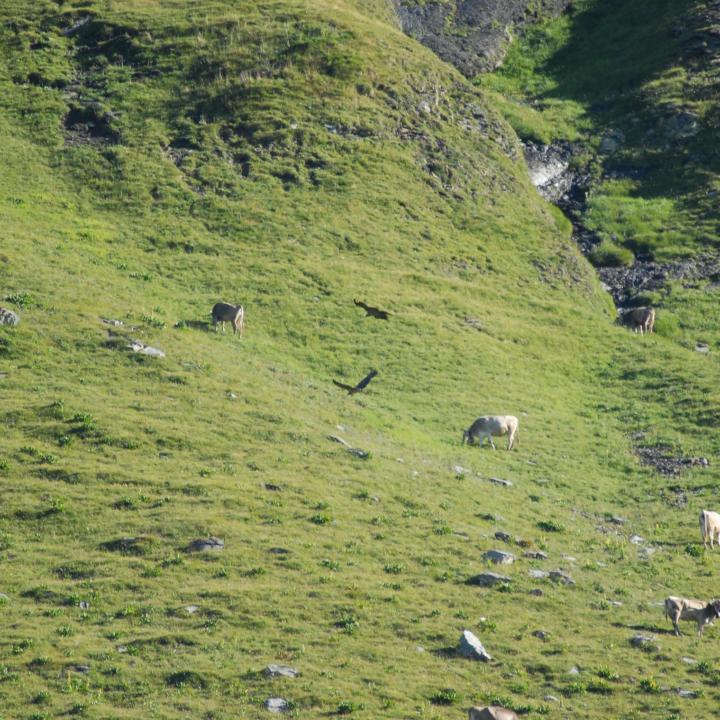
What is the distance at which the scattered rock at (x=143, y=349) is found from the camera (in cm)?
4119

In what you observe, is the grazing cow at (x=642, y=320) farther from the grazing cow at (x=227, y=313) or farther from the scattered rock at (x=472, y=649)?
the scattered rock at (x=472, y=649)

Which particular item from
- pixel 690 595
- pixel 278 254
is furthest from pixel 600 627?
pixel 278 254

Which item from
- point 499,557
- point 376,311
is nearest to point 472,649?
point 499,557

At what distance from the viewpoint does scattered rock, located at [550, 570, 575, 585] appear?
99.0 ft

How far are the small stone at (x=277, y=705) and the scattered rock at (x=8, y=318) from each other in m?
24.0

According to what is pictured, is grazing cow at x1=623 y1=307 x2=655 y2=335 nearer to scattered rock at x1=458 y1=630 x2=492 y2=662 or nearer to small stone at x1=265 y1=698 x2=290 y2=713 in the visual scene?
scattered rock at x1=458 y1=630 x2=492 y2=662

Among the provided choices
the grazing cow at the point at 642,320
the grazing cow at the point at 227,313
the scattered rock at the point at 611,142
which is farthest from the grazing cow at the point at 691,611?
the scattered rock at the point at 611,142

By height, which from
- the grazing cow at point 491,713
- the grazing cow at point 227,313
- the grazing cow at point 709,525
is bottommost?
the grazing cow at point 491,713

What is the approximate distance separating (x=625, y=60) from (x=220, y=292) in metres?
60.0

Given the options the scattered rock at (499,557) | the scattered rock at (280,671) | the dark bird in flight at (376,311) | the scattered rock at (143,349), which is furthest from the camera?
the scattered rock at (143,349)

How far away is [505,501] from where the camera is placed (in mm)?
37156

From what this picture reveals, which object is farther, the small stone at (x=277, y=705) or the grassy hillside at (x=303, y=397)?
the grassy hillside at (x=303, y=397)

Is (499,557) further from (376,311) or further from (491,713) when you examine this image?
(376,311)

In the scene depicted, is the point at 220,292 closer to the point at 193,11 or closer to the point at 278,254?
the point at 278,254
